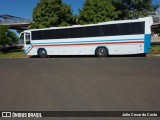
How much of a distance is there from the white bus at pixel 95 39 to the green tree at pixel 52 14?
7609 millimetres

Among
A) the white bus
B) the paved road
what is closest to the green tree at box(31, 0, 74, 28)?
the white bus

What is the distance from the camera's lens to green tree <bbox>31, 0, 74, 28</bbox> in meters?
31.9

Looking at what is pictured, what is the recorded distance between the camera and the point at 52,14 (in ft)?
105

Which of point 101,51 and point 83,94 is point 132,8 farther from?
point 83,94

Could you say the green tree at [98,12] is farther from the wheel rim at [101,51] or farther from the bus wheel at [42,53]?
the wheel rim at [101,51]

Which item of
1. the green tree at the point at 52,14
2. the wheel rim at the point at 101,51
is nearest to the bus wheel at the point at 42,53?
the wheel rim at the point at 101,51

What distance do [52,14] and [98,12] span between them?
6.51m

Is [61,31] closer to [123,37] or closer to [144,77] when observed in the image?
[123,37]

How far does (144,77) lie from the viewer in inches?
365

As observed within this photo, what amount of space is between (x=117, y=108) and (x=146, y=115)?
0.76 metres

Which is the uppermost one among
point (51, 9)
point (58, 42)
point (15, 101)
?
point (51, 9)

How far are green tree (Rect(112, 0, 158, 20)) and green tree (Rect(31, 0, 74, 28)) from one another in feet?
27.2

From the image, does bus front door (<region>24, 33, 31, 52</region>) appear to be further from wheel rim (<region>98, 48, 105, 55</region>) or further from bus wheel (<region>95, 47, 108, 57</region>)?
wheel rim (<region>98, 48, 105, 55</region>)

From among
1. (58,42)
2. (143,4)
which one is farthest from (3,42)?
(143,4)
